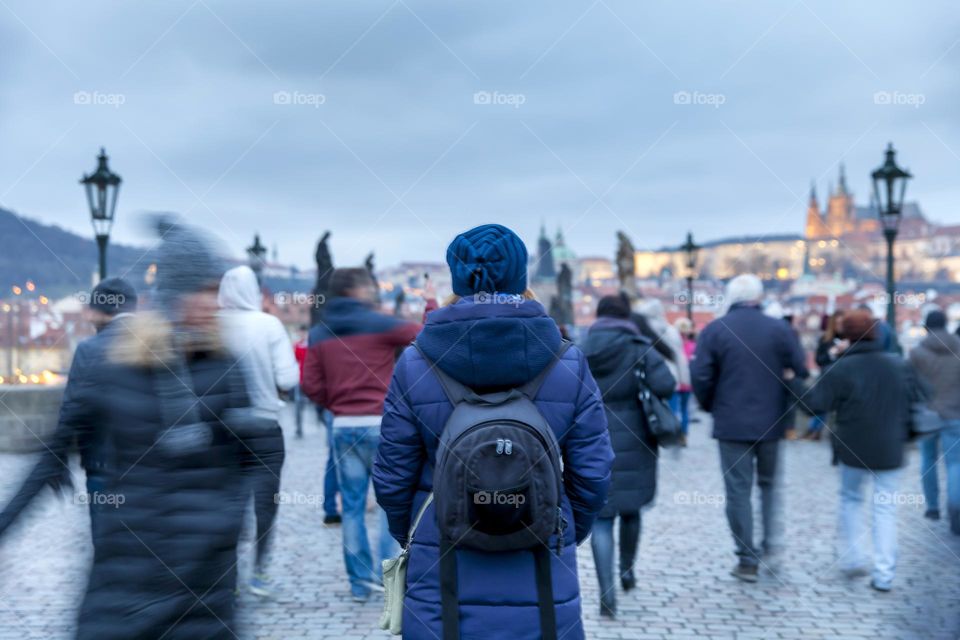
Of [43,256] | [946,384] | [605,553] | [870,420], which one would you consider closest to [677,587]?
[605,553]

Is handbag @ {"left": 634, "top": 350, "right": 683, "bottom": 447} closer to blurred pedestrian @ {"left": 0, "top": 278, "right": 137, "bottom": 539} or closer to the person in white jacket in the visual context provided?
the person in white jacket

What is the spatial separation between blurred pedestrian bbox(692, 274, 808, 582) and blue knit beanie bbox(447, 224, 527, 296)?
12.9 feet

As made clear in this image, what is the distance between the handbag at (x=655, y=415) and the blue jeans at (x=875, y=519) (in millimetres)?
1492

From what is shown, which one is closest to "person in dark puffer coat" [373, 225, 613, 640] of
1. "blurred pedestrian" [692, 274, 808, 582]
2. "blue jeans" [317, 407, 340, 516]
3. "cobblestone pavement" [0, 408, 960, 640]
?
"cobblestone pavement" [0, 408, 960, 640]

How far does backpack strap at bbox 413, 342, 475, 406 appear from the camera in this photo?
247 cm

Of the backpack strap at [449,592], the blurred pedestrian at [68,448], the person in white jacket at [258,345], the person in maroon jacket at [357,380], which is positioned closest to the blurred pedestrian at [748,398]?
the person in maroon jacket at [357,380]

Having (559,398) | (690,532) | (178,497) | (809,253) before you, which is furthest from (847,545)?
(809,253)

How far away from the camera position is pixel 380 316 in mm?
5613

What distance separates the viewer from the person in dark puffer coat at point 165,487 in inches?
93.0

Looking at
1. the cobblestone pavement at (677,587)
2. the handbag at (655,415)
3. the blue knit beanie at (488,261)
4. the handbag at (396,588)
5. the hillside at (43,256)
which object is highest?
the hillside at (43,256)

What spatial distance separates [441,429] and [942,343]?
20.2ft

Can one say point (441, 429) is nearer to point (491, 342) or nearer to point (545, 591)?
point (491, 342)

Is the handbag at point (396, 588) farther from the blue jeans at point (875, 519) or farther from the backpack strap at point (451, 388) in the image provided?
the blue jeans at point (875, 519)

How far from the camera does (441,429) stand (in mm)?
2502
